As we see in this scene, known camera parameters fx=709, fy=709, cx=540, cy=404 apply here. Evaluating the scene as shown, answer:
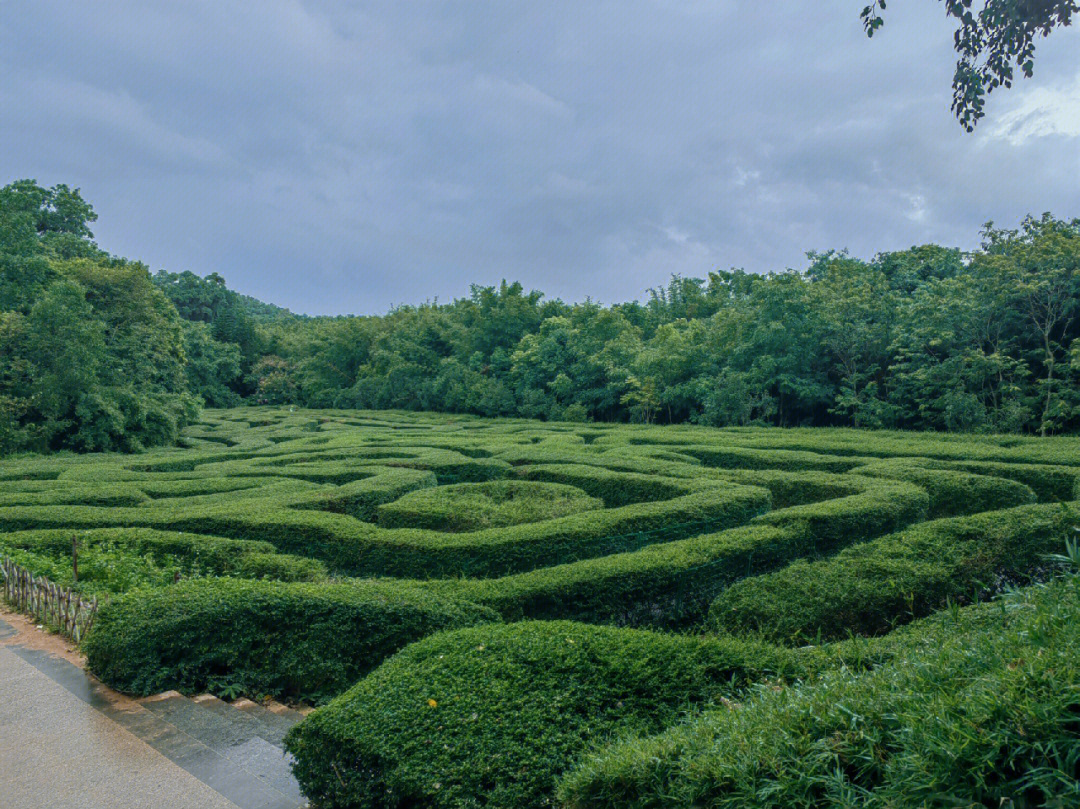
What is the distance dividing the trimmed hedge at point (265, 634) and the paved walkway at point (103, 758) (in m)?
0.39

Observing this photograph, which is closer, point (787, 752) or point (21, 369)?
point (787, 752)

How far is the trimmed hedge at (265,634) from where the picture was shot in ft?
17.2

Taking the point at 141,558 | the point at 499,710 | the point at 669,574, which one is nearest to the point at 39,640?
the point at 141,558

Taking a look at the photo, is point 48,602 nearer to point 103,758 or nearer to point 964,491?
point 103,758

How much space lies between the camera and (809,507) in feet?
30.6

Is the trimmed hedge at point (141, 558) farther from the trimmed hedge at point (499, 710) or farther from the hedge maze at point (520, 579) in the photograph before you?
the trimmed hedge at point (499, 710)

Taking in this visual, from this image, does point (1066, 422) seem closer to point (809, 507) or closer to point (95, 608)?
point (809, 507)

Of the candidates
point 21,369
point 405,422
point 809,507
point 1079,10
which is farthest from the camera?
point 405,422

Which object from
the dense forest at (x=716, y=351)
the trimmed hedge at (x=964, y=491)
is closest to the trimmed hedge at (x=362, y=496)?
the trimmed hedge at (x=964, y=491)

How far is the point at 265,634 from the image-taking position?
5441mm

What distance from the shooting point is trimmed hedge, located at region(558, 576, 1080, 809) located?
2.15 m

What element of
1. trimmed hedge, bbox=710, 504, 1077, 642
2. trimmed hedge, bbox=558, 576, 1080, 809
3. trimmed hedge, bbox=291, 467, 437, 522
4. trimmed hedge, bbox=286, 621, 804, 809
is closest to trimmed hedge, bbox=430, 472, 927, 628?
trimmed hedge, bbox=710, 504, 1077, 642

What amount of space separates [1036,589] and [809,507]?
6.24 meters

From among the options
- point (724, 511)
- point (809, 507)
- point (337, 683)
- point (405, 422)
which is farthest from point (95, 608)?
point (405, 422)
